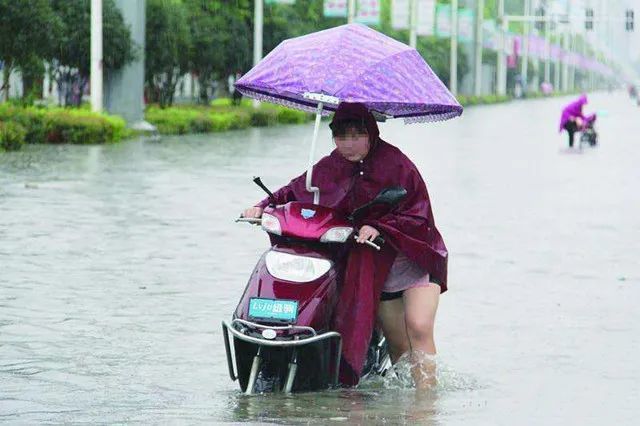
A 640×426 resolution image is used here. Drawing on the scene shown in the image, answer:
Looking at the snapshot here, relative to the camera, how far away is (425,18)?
73.8m

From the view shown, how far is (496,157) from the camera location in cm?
3023

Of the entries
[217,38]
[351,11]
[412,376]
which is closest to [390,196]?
[412,376]

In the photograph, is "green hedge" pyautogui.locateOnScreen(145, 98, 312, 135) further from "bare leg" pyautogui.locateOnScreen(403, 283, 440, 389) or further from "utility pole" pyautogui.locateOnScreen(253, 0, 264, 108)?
"bare leg" pyautogui.locateOnScreen(403, 283, 440, 389)

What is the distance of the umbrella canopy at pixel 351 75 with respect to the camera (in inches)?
262

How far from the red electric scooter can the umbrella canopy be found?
413mm

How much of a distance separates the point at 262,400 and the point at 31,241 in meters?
6.86

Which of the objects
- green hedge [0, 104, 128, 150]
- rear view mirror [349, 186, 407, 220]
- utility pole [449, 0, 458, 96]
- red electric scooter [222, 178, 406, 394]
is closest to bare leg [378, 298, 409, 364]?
red electric scooter [222, 178, 406, 394]

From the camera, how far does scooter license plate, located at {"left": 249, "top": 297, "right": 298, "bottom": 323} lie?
6434 mm

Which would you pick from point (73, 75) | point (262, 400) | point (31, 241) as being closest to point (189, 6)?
point (73, 75)

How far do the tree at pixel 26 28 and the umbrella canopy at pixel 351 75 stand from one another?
80.0 ft

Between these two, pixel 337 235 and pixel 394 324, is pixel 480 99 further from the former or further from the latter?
pixel 337 235

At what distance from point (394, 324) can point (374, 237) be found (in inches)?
26.3

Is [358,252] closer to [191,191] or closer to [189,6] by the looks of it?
[191,191]

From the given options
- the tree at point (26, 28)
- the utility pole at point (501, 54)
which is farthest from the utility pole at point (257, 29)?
the utility pole at point (501, 54)
